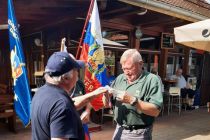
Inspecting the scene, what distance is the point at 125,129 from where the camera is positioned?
2379mm

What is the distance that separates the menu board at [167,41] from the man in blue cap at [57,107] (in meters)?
6.37

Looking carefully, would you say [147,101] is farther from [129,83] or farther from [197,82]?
[197,82]

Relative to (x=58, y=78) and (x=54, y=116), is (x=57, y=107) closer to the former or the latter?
(x=54, y=116)

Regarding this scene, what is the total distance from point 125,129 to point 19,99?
1.36 meters

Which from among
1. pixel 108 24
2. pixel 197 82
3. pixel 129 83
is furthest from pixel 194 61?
pixel 129 83

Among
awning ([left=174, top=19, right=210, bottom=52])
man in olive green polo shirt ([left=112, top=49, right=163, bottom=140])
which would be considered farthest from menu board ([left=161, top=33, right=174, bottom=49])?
man in olive green polo shirt ([left=112, top=49, right=163, bottom=140])

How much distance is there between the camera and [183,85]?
7758mm

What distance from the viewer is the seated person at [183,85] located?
25.2 ft

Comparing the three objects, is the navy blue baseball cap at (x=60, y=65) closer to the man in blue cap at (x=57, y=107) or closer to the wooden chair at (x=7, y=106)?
the man in blue cap at (x=57, y=107)

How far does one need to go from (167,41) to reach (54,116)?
22.5 feet

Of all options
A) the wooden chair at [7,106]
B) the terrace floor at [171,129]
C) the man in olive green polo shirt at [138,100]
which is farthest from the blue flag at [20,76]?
the wooden chair at [7,106]

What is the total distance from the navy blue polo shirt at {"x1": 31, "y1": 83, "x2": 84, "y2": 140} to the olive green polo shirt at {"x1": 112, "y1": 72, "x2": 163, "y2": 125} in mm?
898

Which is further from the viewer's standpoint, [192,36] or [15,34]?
[192,36]

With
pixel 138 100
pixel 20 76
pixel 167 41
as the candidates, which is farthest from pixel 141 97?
pixel 167 41
